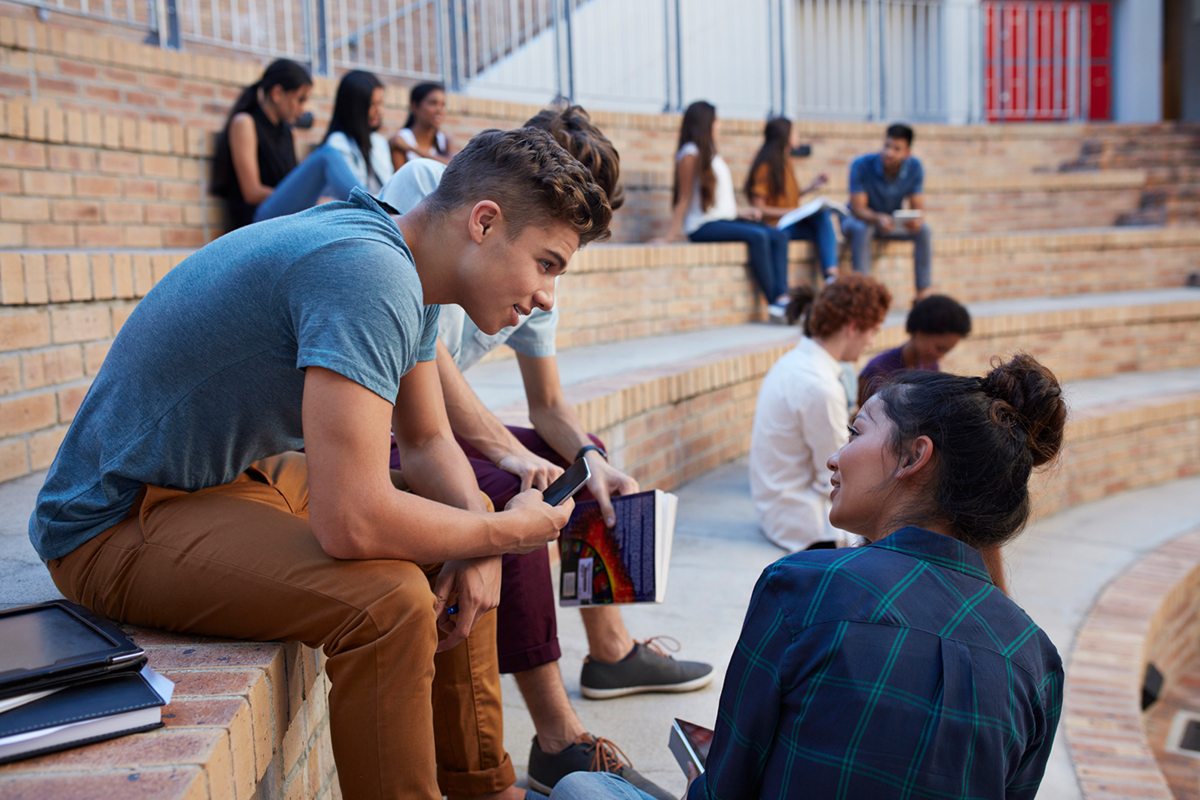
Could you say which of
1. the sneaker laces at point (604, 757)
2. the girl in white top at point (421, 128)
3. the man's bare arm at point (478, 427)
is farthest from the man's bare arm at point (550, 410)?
the girl in white top at point (421, 128)

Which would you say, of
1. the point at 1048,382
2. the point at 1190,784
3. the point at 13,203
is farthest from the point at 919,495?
the point at 13,203

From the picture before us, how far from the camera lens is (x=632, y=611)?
3.19 m

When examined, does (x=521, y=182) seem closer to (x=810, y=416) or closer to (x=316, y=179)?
(x=810, y=416)

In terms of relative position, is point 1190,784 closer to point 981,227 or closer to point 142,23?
point 142,23

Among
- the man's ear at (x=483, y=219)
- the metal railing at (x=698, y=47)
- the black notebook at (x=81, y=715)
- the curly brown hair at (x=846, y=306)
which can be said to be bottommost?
the black notebook at (x=81, y=715)

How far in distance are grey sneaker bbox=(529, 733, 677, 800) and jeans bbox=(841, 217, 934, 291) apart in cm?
608

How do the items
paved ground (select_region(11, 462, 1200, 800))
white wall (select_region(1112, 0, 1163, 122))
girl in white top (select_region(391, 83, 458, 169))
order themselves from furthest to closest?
1. white wall (select_region(1112, 0, 1163, 122))
2. girl in white top (select_region(391, 83, 458, 169))
3. paved ground (select_region(11, 462, 1200, 800))

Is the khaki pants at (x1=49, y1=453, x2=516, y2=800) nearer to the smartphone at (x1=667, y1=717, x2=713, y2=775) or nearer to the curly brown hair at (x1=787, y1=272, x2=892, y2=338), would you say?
the smartphone at (x1=667, y1=717, x2=713, y2=775)

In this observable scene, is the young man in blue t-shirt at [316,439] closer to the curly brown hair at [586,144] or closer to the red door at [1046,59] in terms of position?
the curly brown hair at [586,144]

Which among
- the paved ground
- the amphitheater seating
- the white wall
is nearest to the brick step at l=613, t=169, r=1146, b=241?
the amphitheater seating

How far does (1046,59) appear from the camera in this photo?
12648 mm

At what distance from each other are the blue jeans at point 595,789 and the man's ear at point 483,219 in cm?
82

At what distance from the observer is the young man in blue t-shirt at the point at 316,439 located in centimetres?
136

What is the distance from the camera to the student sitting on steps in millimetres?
2051
